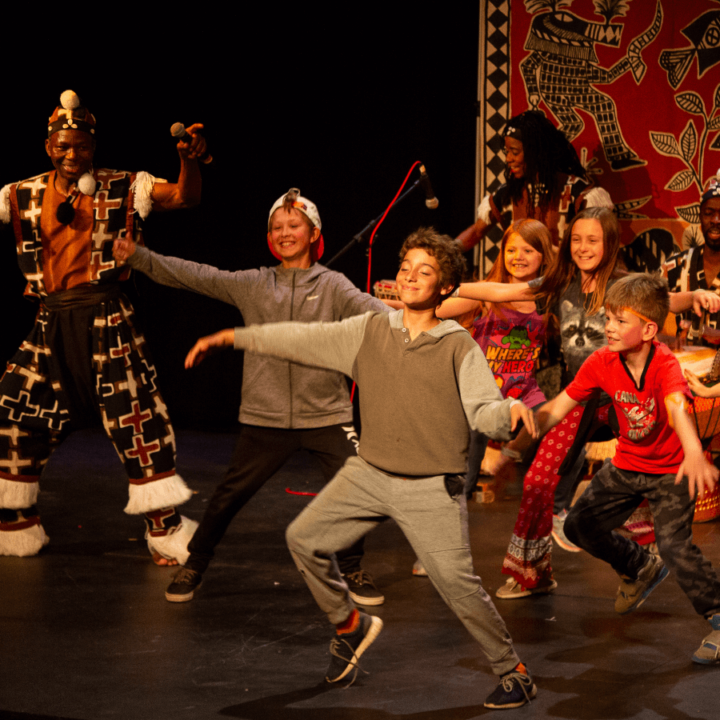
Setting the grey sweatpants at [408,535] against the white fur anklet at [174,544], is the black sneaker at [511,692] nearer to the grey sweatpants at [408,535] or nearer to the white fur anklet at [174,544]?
the grey sweatpants at [408,535]

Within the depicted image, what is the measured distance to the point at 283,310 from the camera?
140 inches

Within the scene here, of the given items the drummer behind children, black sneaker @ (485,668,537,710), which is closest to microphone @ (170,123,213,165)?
black sneaker @ (485,668,537,710)

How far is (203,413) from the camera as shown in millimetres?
7254

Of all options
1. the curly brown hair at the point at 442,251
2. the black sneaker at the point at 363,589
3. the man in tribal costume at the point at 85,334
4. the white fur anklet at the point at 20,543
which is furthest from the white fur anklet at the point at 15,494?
the curly brown hair at the point at 442,251

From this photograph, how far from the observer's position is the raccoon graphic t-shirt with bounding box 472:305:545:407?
13.7 feet

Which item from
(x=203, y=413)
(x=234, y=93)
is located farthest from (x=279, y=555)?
(x=234, y=93)

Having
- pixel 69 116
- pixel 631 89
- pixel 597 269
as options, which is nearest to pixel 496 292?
pixel 597 269

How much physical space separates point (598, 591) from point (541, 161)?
267cm

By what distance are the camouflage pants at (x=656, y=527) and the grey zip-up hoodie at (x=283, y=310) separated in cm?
93

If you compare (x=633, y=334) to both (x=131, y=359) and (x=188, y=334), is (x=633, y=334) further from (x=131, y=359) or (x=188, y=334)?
(x=188, y=334)

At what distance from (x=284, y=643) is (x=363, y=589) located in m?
0.52

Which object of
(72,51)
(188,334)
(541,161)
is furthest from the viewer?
(188,334)

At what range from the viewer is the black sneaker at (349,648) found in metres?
2.89

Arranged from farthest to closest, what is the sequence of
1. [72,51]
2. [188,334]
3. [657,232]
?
[188,334], [72,51], [657,232]
